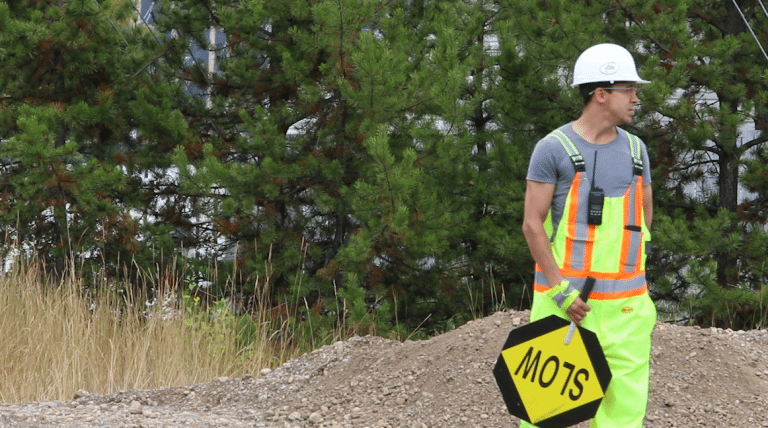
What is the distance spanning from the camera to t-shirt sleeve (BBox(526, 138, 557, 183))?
320cm

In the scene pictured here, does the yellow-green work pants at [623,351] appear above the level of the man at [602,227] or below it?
below

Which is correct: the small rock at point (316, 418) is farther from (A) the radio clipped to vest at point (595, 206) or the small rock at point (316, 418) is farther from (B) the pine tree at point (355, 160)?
(A) the radio clipped to vest at point (595, 206)

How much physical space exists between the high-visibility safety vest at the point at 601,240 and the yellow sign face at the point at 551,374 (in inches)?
7.6

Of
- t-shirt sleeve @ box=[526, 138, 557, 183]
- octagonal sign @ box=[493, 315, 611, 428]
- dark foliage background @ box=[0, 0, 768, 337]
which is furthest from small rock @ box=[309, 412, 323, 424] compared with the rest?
t-shirt sleeve @ box=[526, 138, 557, 183]

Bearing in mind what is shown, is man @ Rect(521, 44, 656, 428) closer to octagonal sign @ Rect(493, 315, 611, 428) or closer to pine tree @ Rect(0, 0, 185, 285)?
octagonal sign @ Rect(493, 315, 611, 428)

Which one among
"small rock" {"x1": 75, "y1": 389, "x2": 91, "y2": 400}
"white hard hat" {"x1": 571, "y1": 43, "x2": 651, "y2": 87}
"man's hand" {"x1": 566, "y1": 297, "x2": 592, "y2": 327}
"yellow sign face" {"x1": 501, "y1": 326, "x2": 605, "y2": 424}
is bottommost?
"small rock" {"x1": 75, "y1": 389, "x2": 91, "y2": 400}

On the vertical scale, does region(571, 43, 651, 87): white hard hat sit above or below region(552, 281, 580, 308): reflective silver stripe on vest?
above

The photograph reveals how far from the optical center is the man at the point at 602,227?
10.5 feet

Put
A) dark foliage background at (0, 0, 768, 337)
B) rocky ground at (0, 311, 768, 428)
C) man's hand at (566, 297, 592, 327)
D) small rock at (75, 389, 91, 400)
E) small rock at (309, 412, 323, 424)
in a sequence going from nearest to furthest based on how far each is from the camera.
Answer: man's hand at (566, 297, 592, 327) < rocky ground at (0, 311, 768, 428) < small rock at (309, 412, 323, 424) < small rock at (75, 389, 91, 400) < dark foliage background at (0, 0, 768, 337)

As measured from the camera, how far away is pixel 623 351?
10.5 ft

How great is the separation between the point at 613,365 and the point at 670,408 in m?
2.39

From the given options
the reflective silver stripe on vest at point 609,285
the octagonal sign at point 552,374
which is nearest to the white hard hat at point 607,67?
the reflective silver stripe on vest at point 609,285

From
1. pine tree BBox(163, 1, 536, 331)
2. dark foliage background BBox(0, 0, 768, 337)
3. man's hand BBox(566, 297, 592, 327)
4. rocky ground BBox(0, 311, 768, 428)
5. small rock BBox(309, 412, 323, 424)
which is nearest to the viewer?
man's hand BBox(566, 297, 592, 327)

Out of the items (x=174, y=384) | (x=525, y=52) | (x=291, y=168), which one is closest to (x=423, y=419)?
(x=174, y=384)
